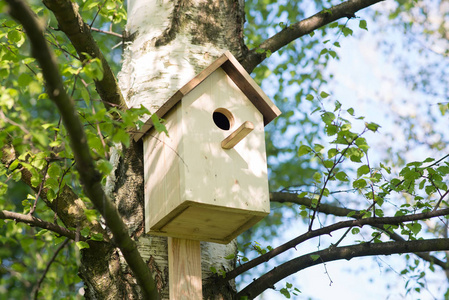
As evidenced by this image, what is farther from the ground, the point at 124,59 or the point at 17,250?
the point at 17,250

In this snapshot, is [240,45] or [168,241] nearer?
[168,241]

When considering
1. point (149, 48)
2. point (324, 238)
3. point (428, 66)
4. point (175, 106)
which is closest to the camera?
point (175, 106)

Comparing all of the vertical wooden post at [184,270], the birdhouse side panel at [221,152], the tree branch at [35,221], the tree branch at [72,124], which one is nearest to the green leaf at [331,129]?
the birdhouse side panel at [221,152]

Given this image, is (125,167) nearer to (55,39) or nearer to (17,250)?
(55,39)

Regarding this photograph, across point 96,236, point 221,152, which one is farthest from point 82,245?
point 221,152

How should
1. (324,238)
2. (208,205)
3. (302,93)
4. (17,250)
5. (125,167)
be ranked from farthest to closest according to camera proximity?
(17,250)
(324,238)
(302,93)
(125,167)
(208,205)

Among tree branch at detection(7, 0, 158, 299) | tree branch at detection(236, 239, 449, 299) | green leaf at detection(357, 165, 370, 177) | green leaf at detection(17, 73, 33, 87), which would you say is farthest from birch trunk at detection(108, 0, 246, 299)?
green leaf at detection(17, 73, 33, 87)

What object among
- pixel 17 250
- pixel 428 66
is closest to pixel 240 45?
pixel 17 250

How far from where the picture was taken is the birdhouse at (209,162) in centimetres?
289

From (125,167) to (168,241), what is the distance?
19.0 inches

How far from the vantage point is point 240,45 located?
12.4ft

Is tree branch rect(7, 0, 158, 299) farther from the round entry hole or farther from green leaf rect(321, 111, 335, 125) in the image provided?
green leaf rect(321, 111, 335, 125)

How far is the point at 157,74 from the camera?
3531 millimetres

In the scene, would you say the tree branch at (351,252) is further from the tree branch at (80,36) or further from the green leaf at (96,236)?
the tree branch at (80,36)
